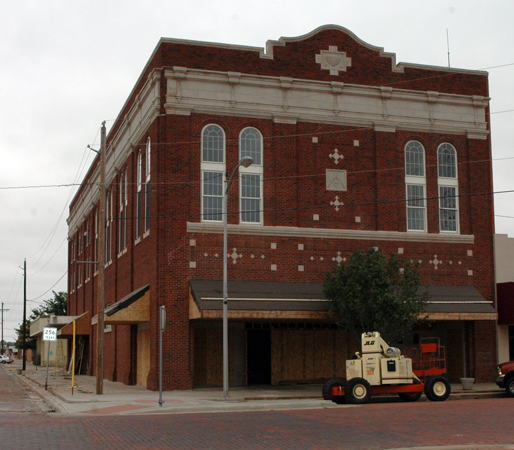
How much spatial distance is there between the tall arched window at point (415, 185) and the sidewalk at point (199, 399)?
23.6 feet

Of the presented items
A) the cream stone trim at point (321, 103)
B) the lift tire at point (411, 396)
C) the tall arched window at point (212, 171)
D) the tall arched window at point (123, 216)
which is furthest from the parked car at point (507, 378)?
the tall arched window at point (123, 216)

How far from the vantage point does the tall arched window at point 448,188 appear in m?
31.7

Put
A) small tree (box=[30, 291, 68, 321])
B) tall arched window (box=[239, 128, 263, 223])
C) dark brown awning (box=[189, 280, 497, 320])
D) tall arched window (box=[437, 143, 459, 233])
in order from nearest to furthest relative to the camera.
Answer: dark brown awning (box=[189, 280, 497, 320]) → tall arched window (box=[239, 128, 263, 223]) → tall arched window (box=[437, 143, 459, 233]) → small tree (box=[30, 291, 68, 321])

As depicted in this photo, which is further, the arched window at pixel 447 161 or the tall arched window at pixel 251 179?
the arched window at pixel 447 161

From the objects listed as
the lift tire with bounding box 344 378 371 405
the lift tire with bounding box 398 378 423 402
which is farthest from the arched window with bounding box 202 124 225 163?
the lift tire with bounding box 398 378 423 402

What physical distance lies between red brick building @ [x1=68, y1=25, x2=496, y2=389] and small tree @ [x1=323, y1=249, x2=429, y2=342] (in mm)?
1490

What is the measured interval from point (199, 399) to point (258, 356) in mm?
6095

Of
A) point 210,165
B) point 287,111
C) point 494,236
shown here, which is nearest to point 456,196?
point 494,236

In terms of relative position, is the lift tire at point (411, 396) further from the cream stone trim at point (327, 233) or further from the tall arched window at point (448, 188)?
the tall arched window at point (448, 188)

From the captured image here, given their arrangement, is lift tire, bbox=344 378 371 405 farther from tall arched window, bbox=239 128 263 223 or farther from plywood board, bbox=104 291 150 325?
plywood board, bbox=104 291 150 325

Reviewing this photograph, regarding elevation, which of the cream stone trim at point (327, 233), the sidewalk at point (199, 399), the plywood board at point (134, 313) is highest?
the cream stone trim at point (327, 233)

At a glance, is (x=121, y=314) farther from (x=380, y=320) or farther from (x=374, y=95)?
(x=374, y=95)

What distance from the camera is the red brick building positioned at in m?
27.9

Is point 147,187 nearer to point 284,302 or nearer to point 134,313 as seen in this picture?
point 134,313
